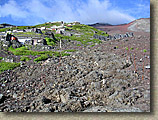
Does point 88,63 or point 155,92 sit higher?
point 88,63

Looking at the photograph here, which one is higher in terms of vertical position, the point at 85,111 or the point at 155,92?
the point at 155,92

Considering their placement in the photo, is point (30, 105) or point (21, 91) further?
point (21, 91)

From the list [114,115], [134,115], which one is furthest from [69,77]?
[134,115]

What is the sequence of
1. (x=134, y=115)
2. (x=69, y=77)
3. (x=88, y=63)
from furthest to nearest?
(x=88, y=63), (x=69, y=77), (x=134, y=115)

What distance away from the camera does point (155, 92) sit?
14.0ft

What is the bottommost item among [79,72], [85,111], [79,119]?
[79,119]

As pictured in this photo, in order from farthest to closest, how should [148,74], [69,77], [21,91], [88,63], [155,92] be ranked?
[88,63] < [69,77] < [21,91] < [148,74] < [155,92]

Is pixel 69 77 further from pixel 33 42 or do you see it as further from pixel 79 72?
pixel 33 42

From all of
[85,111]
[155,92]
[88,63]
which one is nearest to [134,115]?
[155,92]

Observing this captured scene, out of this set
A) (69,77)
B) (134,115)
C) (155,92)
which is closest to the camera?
(134,115)

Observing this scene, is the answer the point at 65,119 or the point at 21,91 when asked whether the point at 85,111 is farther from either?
the point at 21,91

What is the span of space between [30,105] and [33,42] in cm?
1371

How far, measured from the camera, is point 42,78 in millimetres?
5883

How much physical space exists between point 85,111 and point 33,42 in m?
14.4
